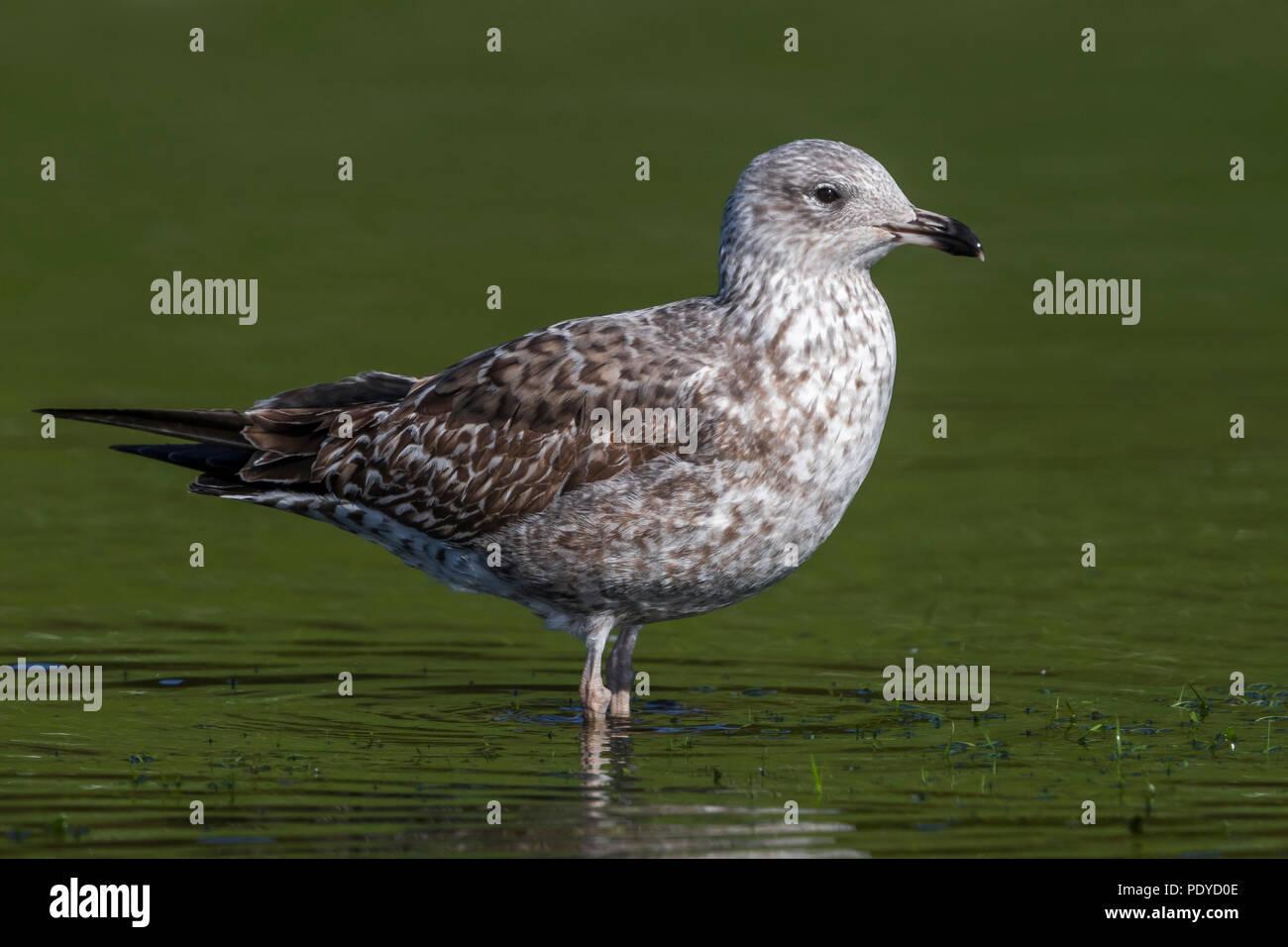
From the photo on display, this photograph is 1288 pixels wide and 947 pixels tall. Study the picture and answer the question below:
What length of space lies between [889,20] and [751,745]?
110 feet

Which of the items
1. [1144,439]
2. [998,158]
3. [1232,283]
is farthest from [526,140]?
[1144,439]

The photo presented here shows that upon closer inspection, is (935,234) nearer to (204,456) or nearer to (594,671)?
(594,671)

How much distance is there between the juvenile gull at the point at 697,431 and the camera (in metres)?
11.6

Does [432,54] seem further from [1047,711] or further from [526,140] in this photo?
[1047,711]

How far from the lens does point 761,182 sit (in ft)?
39.4

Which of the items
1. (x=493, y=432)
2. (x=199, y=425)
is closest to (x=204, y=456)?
(x=199, y=425)

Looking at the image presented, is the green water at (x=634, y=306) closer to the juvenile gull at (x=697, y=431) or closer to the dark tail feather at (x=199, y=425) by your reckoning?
the juvenile gull at (x=697, y=431)

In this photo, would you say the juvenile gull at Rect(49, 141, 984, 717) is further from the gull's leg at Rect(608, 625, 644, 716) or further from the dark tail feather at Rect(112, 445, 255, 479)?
the dark tail feather at Rect(112, 445, 255, 479)

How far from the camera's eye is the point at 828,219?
11820 mm

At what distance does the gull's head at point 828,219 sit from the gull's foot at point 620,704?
7.77 ft

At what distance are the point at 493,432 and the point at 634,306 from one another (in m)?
14.2

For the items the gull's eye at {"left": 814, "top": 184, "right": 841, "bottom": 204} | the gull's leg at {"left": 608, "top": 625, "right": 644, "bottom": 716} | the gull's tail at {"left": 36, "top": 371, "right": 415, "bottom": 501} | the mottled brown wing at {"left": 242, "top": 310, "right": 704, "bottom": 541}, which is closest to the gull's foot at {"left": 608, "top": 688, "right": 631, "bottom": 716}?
the gull's leg at {"left": 608, "top": 625, "right": 644, "bottom": 716}

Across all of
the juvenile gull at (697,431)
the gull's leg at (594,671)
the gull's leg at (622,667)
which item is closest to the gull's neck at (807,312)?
the juvenile gull at (697,431)

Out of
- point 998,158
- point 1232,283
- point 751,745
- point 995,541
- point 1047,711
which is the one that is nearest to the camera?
point 751,745
